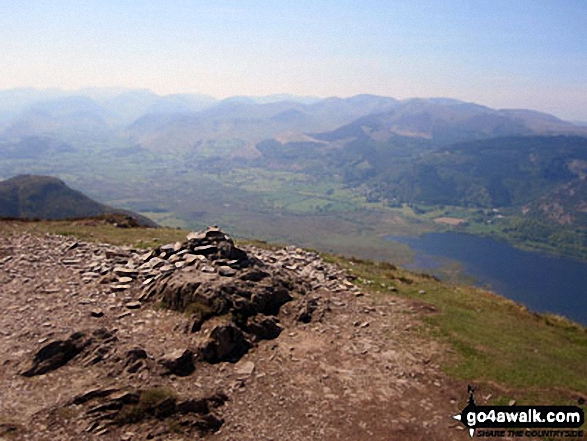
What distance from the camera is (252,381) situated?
1755 cm

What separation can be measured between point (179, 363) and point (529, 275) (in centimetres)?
18170

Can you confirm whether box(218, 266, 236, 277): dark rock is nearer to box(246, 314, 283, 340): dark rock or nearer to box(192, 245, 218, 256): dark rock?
box(192, 245, 218, 256): dark rock

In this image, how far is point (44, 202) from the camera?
524 ft

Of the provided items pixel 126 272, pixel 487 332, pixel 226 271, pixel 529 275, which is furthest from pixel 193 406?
pixel 529 275

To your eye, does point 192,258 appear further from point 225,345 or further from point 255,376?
point 255,376

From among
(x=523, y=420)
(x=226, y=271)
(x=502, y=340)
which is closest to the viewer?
(x=523, y=420)

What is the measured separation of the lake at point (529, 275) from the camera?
133 meters

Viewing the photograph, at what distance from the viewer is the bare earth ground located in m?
14.6

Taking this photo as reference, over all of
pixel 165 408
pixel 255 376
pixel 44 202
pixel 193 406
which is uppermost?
pixel 165 408

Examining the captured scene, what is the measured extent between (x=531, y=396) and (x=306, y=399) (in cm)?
951

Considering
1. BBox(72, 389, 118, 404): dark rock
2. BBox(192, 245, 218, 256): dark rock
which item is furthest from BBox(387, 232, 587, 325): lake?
BBox(72, 389, 118, 404): dark rock

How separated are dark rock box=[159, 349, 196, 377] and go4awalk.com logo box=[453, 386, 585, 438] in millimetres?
11141

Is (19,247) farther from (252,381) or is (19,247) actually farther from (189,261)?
(252,381)

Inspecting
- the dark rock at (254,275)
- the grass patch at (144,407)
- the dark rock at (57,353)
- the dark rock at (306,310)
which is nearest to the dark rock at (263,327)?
the dark rock at (306,310)
